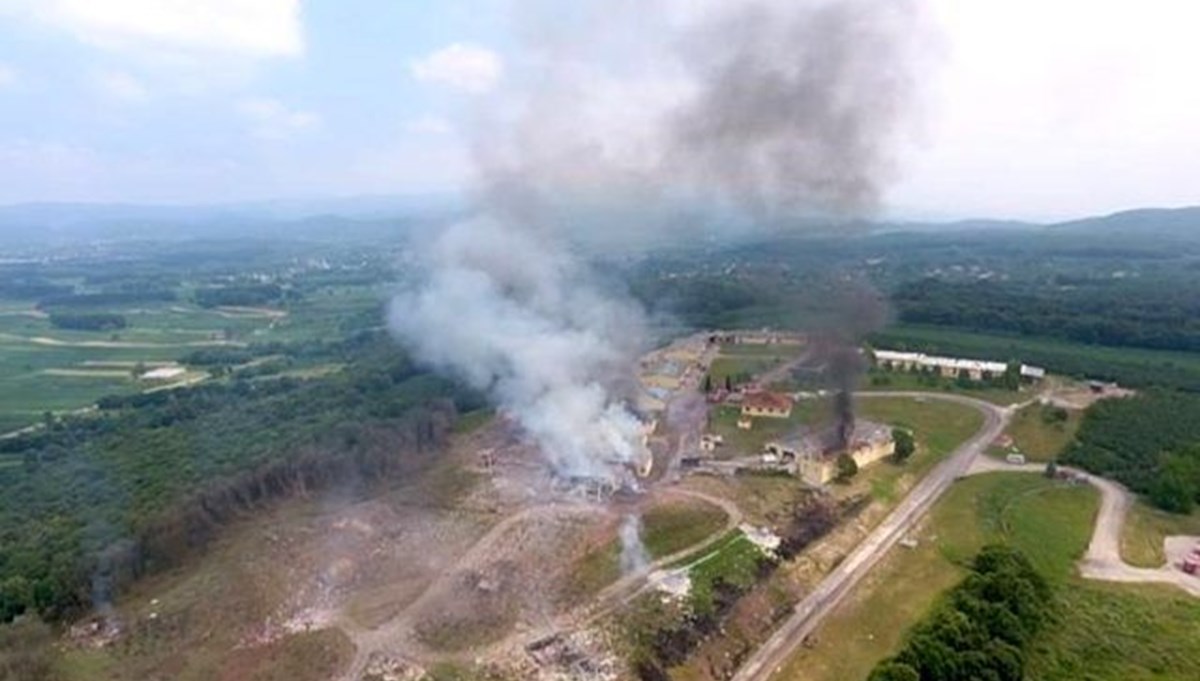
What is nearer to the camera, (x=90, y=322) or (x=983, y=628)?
(x=983, y=628)

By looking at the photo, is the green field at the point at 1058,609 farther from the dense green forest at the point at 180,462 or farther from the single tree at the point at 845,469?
the dense green forest at the point at 180,462

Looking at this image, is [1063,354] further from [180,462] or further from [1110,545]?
[180,462]

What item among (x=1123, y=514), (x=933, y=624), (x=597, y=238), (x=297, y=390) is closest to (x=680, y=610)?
(x=933, y=624)

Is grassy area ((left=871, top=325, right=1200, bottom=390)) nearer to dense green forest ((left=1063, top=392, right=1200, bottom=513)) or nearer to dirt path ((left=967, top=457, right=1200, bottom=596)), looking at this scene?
dense green forest ((left=1063, top=392, right=1200, bottom=513))

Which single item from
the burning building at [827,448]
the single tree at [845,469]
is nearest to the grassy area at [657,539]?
the burning building at [827,448]

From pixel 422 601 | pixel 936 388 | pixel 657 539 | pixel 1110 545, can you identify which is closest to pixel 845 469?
pixel 1110 545

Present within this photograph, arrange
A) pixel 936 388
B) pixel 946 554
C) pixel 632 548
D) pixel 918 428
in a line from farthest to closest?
pixel 936 388 → pixel 918 428 → pixel 946 554 → pixel 632 548
